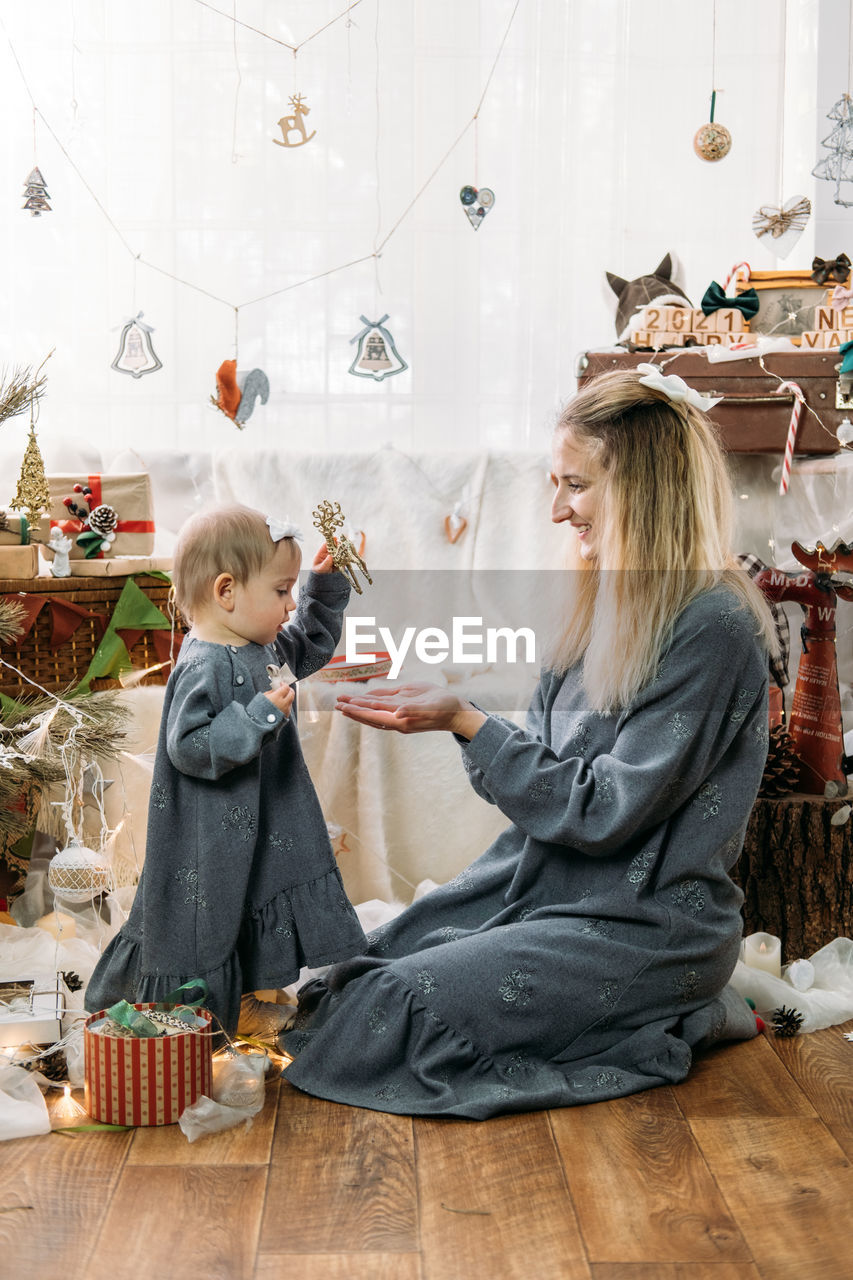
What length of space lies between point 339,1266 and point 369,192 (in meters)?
2.10

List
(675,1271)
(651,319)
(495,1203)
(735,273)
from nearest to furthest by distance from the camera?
(675,1271)
(495,1203)
(651,319)
(735,273)

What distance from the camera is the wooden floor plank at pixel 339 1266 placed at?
1236mm

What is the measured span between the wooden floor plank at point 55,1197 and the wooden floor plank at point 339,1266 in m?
0.19

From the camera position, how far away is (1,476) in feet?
8.66

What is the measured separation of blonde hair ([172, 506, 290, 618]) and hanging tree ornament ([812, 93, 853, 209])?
5.11 feet

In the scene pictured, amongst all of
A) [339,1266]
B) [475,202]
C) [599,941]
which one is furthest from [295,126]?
[339,1266]

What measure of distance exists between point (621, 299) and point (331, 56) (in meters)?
0.79

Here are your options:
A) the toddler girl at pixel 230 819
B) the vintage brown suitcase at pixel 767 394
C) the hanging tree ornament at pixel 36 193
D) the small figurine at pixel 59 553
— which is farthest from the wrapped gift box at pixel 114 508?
the vintage brown suitcase at pixel 767 394

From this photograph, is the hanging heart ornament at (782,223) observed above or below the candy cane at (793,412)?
above

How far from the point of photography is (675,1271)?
1244 mm

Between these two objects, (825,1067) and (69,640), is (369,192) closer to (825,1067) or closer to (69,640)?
(69,640)

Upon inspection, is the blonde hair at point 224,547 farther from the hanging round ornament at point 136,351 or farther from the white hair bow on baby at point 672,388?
the hanging round ornament at point 136,351

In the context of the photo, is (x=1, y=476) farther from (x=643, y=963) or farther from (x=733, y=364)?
(x=643, y=963)

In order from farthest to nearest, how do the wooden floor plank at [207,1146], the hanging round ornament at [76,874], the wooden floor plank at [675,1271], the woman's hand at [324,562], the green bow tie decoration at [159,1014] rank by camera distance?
the hanging round ornament at [76,874], the woman's hand at [324,562], the green bow tie decoration at [159,1014], the wooden floor plank at [207,1146], the wooden floor plank at [675,1271]
